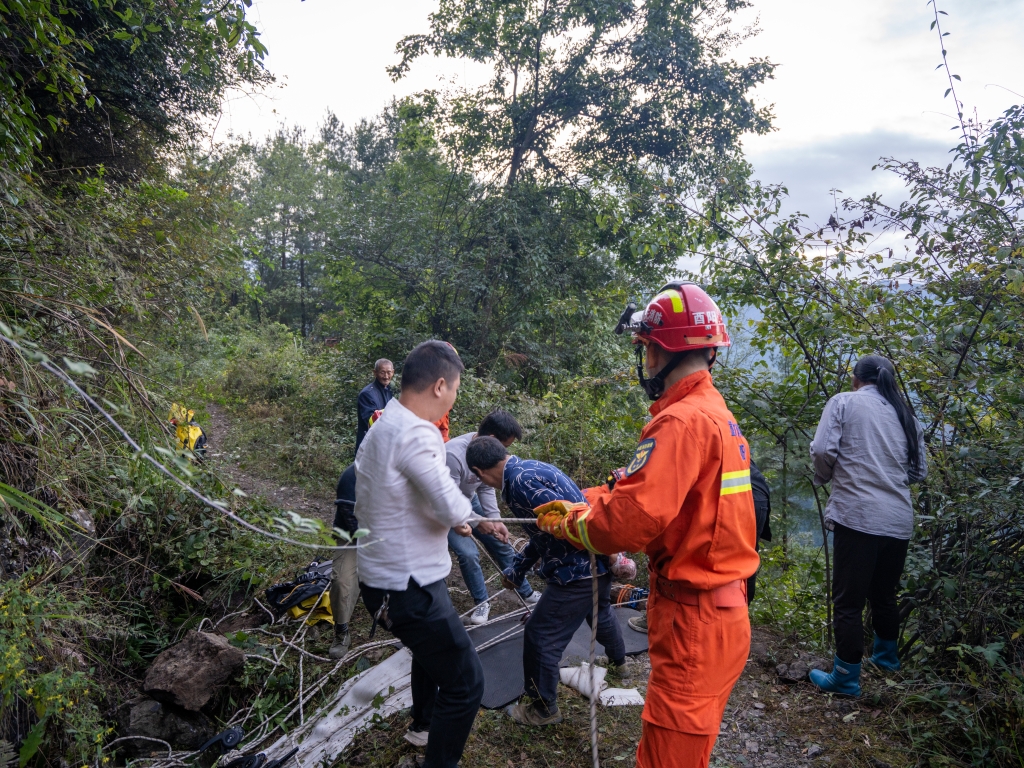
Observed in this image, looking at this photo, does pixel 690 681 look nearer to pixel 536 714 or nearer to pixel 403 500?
pixel 403 500

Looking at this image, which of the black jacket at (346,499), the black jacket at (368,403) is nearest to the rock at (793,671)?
the black jacket at (346,499)

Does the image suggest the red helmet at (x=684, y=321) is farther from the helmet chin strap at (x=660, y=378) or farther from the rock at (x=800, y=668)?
the rock at (x=800, y=668)

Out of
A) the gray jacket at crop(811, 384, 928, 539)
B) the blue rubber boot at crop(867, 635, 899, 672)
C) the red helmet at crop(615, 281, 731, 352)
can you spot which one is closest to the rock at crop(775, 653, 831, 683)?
the blue rubber boot at crop(867, 635, 899, 672)

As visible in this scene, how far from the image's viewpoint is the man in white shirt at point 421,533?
7.83ft

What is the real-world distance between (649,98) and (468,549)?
1056 cm

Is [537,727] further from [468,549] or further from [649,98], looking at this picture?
[649,98]

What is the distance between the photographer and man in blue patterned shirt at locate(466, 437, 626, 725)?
3.27 meters

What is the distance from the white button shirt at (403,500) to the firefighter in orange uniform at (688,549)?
554mm

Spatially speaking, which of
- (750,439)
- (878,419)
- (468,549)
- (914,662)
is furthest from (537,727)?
(750,439)

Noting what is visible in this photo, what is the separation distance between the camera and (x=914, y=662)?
3.64 m

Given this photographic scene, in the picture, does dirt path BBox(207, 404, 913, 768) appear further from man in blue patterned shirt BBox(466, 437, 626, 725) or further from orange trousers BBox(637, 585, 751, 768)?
orange trousers BBox(637, 585, 751, 768)

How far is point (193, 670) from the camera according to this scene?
13.4 ft

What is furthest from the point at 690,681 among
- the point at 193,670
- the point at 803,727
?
the point at 193,670

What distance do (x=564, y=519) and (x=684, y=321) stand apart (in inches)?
34.1
